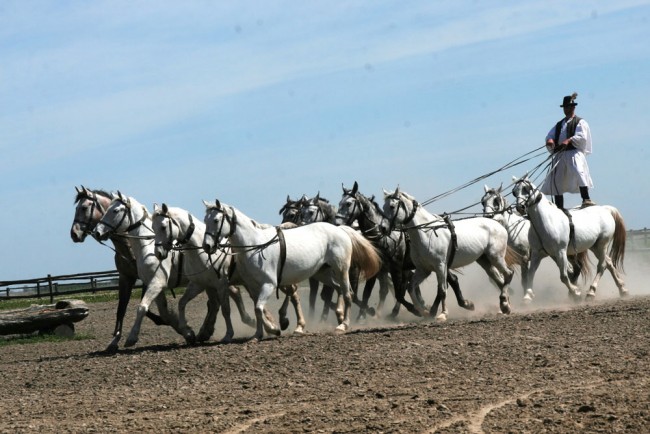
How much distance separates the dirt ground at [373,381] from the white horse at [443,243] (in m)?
0.75

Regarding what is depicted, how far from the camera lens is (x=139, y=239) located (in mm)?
15578

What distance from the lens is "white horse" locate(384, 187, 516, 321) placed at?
16281 millimetres

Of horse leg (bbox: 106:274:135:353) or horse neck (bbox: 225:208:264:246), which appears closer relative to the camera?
horse neck (bbox: 225:208:264:246)

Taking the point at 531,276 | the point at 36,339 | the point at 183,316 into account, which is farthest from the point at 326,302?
the point at 36,339

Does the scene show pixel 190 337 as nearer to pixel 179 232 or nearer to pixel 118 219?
pixel 179 232

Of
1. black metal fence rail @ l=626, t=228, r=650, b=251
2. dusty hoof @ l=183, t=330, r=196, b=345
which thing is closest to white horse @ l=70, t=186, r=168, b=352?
dusty hoof @ l=183, t=330, r=196, b=345

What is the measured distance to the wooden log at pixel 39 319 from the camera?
68.1ft

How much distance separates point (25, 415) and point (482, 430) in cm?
459

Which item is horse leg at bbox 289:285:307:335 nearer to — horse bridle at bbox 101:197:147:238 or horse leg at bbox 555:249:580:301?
horse bridle at bbox 101:197:147:238

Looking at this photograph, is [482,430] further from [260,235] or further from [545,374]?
[260,235]

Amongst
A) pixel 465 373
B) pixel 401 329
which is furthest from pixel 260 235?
pixel 465 373

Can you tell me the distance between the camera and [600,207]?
67.1 feet

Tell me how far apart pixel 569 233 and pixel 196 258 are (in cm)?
653

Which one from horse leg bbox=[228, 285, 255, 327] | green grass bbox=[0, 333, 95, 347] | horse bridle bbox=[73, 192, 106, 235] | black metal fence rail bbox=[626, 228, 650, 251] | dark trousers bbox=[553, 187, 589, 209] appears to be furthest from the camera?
black metal fence rail bbox=[626, 228, 650, 251]
